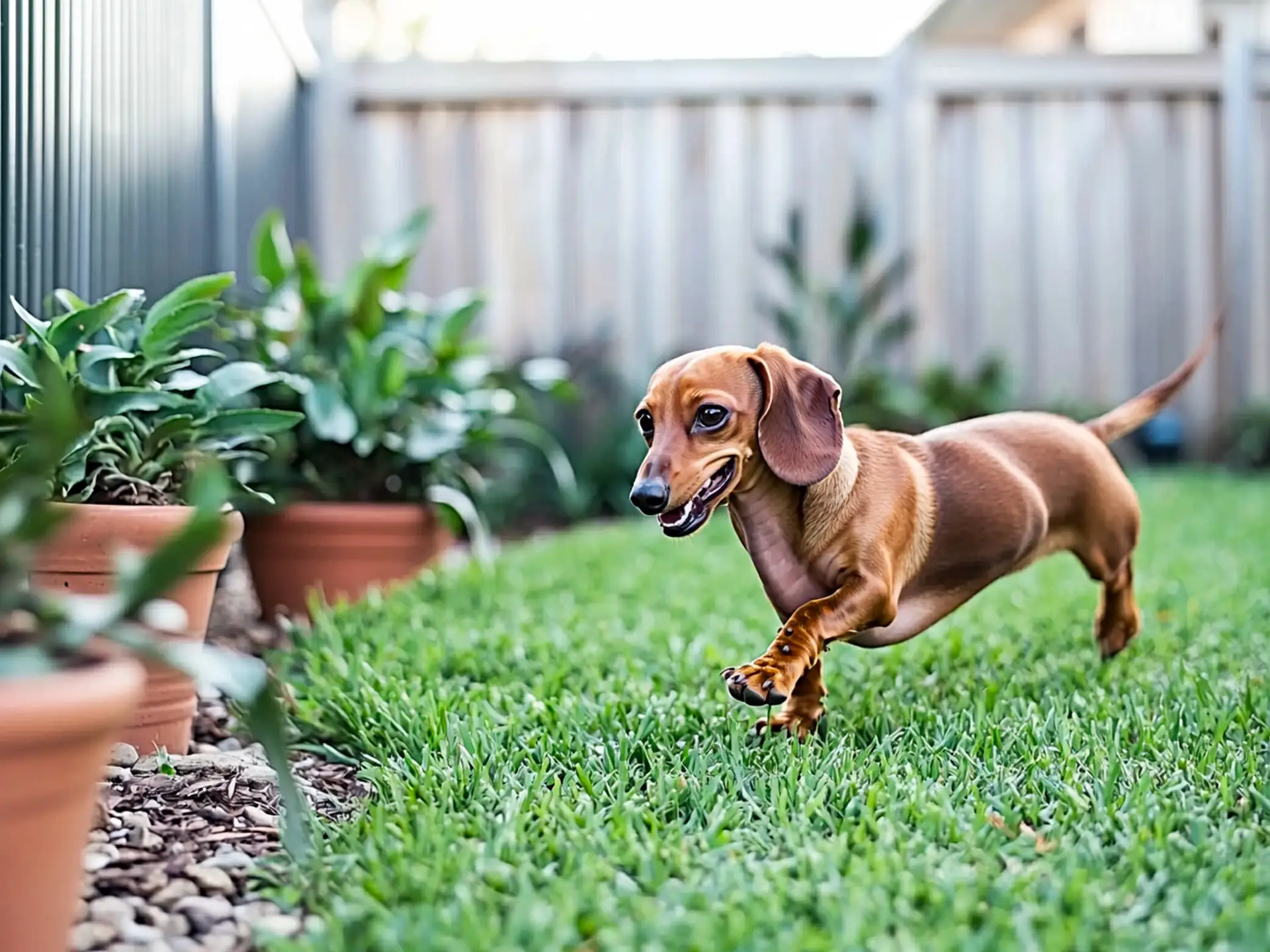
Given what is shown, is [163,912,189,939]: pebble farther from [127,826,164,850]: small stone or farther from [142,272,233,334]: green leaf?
[142,272,233,334]: green leaf

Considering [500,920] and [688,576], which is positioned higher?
[500,920]

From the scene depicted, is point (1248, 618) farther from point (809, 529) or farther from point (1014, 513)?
point (809, 529)

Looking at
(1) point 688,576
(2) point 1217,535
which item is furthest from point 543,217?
(2) point 1217,535

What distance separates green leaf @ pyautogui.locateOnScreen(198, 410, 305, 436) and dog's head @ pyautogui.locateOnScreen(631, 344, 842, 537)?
77 cm

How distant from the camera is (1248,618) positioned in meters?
3.22

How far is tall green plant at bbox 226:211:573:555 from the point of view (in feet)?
11.8

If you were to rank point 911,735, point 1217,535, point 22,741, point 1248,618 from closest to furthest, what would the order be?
Answer: point 22,741 → point 911,735 → point 1248,618 → point 1217,535

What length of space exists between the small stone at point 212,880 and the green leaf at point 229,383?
3.74 feet

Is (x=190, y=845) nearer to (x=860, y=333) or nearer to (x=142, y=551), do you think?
(x=142, y=551)


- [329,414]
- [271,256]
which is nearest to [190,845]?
[329,414]

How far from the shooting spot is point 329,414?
135 inches

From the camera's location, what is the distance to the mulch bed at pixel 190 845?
1.48 m

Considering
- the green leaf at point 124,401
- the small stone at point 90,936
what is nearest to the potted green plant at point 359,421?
the green leaf at point 124,401

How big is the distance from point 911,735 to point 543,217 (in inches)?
199
